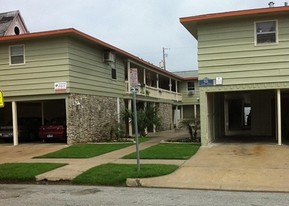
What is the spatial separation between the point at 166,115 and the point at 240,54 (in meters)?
19.5

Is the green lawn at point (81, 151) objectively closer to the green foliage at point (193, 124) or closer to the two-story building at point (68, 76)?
the two-story building at point (68, 76)

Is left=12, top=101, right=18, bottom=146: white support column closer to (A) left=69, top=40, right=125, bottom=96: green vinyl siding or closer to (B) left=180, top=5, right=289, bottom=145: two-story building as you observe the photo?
(A) left=69, top=40, right=125, bottom=96: green vinyl siding

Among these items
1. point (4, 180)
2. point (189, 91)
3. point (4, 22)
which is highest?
point (4, 22)

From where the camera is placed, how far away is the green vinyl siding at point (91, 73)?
19641 millimetres

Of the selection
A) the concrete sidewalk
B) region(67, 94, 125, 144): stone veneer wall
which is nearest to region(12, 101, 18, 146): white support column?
region(67, 94, 125, 144): stone veneer wall

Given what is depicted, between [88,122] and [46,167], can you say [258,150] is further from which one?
[88,122]

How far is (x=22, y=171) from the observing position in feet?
39.5

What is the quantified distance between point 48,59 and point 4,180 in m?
8.99

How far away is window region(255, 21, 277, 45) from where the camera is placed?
642 inches

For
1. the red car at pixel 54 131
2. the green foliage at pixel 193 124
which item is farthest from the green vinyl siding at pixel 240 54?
the red car at pixel 54 131

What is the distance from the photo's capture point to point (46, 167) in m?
12.7

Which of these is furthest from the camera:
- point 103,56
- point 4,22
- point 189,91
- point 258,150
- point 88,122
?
point 189,91

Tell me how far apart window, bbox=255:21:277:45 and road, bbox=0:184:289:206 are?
8.99 meters

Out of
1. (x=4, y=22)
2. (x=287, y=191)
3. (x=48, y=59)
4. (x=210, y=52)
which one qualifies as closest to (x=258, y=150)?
(x=210, y=52)
